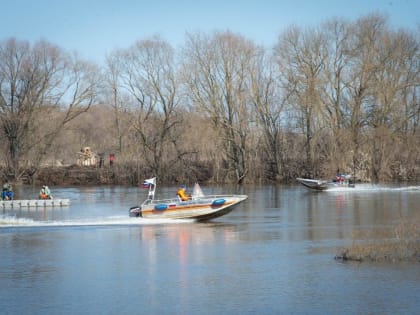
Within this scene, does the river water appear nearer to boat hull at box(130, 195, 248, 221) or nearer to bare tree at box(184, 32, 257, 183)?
boat hull at box(130, 195, 248, 221)

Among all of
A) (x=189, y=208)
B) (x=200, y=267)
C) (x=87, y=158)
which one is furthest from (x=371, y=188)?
(x=87, y=158)

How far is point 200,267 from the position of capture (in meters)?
21.4

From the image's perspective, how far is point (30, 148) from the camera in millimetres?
73938

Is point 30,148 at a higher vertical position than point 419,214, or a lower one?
higher

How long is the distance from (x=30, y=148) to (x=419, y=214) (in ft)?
162

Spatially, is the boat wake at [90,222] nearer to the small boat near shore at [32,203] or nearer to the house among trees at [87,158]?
the small boat near shore at [32,203]

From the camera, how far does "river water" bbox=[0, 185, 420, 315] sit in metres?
16.7

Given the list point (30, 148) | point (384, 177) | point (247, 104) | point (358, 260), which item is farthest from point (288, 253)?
point (30, 148)

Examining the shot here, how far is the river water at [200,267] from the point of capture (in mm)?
16719

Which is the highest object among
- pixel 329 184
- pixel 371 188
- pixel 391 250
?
pixel 329 184

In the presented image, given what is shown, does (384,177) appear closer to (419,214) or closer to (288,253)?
(419,214)

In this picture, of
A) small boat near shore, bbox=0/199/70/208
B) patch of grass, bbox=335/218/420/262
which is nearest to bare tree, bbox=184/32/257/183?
small boat near shore, bbox=0/199/70/208

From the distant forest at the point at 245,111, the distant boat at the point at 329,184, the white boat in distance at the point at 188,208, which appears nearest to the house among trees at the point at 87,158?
the distant forest at the point at 245,111

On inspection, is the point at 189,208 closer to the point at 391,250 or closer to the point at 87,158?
the point at 391,250
